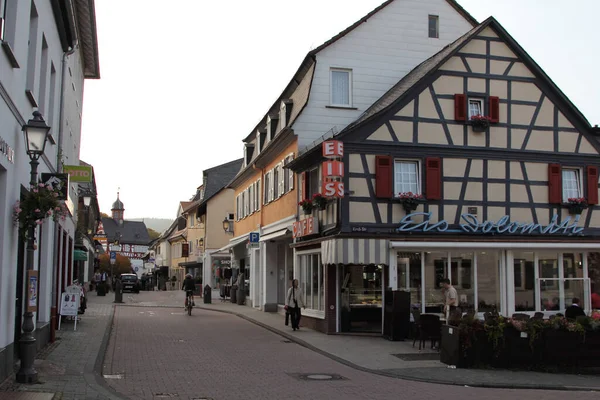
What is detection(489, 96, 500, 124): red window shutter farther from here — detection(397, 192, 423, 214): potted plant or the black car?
the black car

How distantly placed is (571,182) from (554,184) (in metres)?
1.03

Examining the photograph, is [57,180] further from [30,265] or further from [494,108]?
[494,108]

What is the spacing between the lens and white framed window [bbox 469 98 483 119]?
20.5m

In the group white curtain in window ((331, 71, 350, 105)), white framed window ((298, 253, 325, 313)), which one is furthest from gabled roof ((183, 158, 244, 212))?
white framed window ((298, 253, 325, 313))

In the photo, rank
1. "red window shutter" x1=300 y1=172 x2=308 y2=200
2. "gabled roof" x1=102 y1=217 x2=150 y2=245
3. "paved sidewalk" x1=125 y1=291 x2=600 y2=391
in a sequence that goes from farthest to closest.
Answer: "gabled roof" x1=102 y1=217 x2=150 y2=245
"red window shutter" x1=300 y1=172 x2=308 y2=200
"paved sidewalk" x1=125 y1=291 x2=600 y2=391

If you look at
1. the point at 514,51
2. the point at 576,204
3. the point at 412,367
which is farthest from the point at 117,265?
the point at 412,367

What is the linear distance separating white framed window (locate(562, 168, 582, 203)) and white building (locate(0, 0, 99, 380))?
1510 centimetres

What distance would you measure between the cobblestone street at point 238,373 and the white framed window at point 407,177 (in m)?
5.58

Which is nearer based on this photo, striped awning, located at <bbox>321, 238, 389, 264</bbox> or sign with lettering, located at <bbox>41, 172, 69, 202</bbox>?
sign with lettering, located at <bbox>41, 172, 69, 202</bbox>

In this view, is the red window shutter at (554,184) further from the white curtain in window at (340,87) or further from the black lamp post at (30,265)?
the black lamp post at (30,265)

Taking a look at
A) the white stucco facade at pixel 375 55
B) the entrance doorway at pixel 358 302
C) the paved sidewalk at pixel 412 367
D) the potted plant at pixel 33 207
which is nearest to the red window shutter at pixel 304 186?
the white stucco facade at pixel 375 55

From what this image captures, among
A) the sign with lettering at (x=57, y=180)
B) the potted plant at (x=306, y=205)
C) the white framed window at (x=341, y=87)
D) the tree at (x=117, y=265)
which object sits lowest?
the tree at (x=117, y=265)

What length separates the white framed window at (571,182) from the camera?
21.1m

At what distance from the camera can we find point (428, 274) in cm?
1928
